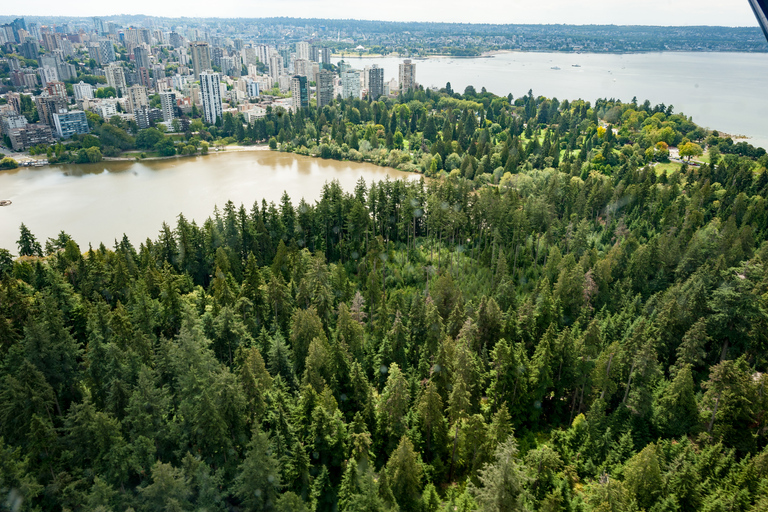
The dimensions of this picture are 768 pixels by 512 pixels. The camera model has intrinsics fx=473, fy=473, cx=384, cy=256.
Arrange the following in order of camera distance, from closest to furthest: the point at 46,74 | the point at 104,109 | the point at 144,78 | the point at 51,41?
the point at 104,109, the point at 46,74, the point at 144,78, the point at 51,41

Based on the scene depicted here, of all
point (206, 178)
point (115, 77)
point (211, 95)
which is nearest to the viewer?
point (206, 178)

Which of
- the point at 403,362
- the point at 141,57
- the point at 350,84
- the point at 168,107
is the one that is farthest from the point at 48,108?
the point at 403,362

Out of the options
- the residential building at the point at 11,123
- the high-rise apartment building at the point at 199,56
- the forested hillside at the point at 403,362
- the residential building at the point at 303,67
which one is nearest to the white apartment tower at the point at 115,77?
the high-rise apartment building at the point at 199,56

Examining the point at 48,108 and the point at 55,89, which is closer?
the point at 48,108

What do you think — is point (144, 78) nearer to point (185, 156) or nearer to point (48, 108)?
point (48, 108)

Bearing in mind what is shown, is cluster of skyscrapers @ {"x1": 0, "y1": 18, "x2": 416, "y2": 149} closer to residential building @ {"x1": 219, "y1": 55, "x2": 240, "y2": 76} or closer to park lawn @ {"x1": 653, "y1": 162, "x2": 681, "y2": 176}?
residential building @ {"x1": 219, "y1": 55, "x2": 240, "y2": 76}

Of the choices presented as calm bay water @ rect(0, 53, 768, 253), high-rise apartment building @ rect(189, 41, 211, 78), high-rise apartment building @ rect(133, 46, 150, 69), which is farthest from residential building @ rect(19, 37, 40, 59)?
calm bay water @ rect(0, 53, 768, 253)
